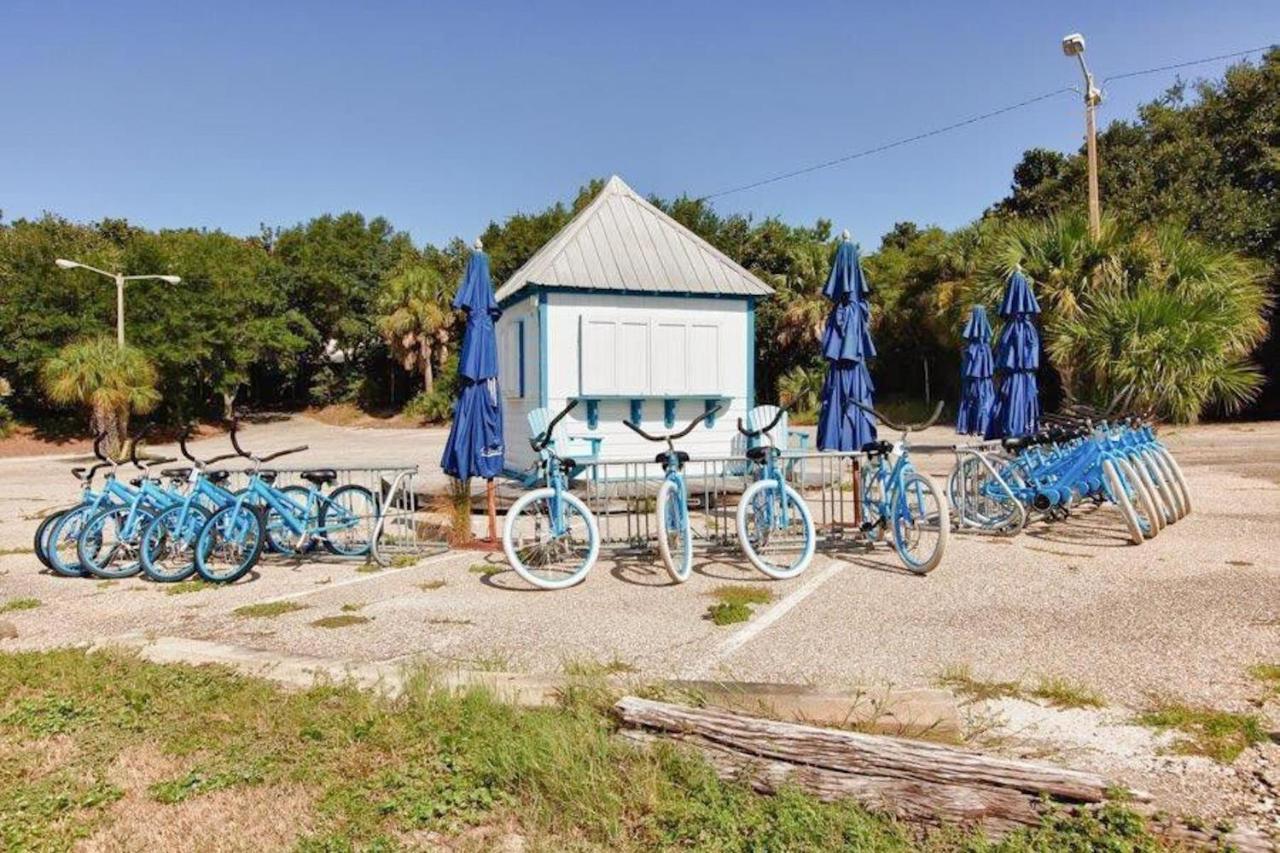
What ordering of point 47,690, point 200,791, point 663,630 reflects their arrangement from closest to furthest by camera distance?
point 200,791 → point 47,690 → point 663,630

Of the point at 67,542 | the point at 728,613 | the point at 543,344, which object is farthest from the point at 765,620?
the point at 543,344

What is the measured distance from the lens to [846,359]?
9094 mm

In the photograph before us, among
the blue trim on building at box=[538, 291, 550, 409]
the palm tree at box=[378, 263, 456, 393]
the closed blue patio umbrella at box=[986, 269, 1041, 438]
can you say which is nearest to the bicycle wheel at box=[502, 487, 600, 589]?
the blue trim on building at box=[538, 291, 550, 409]

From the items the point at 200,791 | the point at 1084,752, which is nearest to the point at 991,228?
the point at 1084,752

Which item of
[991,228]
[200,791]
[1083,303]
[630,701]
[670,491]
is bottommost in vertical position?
[200,791]

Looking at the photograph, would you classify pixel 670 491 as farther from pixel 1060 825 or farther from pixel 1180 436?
pixel 1180 436

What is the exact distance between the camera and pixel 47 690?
418 centimetres

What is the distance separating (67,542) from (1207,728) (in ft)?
29.8

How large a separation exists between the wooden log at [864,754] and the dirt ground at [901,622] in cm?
57

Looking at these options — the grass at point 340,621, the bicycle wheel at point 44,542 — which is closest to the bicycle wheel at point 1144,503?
the grass at point 340,621

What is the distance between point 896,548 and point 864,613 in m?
1.57

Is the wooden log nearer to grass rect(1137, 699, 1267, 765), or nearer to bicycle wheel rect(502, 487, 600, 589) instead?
grass rect(1137, 699, 1267, 765)

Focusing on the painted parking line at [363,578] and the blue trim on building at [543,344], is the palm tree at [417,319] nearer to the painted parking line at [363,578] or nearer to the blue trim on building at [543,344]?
the blue trim on building at [543,344]

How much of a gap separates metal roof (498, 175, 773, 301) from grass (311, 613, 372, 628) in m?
7.08
